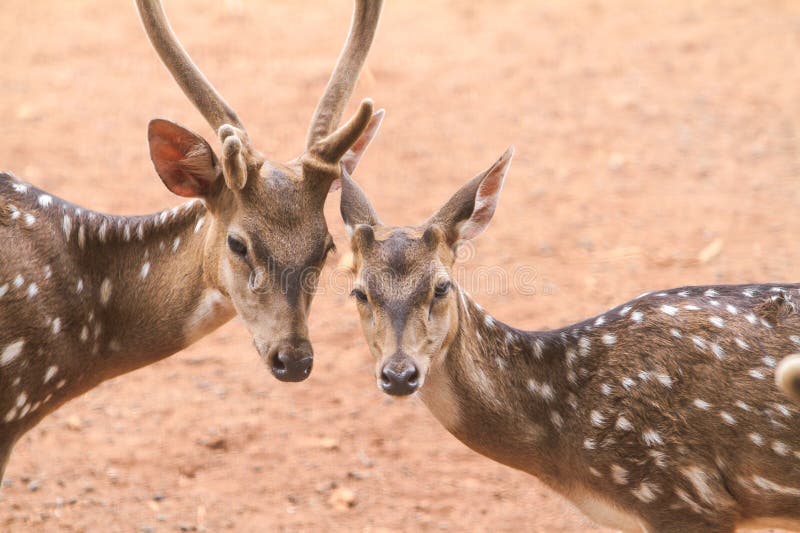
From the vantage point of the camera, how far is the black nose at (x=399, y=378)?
444cm

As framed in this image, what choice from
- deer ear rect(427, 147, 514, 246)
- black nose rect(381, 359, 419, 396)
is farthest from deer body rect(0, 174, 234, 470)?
deer ear rect(427, 147, 514, 246)

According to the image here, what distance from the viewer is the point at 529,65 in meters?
12.4

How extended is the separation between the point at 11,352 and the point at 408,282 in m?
1.75

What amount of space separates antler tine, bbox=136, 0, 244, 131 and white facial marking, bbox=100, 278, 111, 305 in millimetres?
895

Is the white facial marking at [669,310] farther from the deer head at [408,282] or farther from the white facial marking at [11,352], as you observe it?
the white facial marking at [11,352]

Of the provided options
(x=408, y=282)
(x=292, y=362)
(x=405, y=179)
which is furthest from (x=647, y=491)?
(x=405, y=179)

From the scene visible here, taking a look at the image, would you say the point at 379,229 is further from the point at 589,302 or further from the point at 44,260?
the point at 589,302

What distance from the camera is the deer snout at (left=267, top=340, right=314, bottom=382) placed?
184 inches

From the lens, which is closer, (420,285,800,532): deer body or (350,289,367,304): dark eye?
(420,285,800,532): deer body

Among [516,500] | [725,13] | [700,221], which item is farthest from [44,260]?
[725,13]

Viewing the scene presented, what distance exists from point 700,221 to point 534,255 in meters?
1.50

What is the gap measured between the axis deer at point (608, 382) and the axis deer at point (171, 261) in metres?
0.30

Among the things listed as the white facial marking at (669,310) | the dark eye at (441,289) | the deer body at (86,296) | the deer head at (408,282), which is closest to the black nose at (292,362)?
the deer head at (408,282)

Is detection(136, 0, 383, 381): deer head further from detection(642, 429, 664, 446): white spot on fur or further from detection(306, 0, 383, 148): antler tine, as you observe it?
detection(642, 429, 664, 446): white spot on fur
